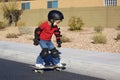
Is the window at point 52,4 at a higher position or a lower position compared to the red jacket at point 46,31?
higher

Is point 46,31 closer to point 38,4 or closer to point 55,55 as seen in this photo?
point 55,55

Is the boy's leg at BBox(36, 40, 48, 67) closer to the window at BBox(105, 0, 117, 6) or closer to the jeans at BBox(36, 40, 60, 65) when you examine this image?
the jeans at BBox(36, 40, 60, 65)

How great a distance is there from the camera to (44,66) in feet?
38.8

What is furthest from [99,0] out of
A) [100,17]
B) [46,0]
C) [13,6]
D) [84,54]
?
[84,54]

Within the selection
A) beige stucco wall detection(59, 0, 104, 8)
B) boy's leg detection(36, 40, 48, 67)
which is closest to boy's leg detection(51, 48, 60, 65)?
boy's leg detection(36, 40, 48, 67)

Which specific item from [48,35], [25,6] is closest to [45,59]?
[48,35]

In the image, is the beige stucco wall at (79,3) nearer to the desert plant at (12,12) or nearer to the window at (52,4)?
the window at (52,4)

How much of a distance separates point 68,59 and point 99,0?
82.7 ft

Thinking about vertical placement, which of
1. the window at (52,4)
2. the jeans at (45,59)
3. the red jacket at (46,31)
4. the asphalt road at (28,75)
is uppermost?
the window at (52,4)

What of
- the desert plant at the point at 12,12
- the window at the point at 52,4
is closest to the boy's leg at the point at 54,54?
the window at the point at 52,4

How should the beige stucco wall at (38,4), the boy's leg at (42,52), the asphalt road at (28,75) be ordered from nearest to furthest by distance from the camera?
the asphalt road at (28,75) < the boy's leg at (42,52) < the beige stucco wall at (38,4)

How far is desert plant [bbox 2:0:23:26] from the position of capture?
150 ft

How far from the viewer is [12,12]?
4616 cm

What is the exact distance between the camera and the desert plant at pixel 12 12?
4569cm
